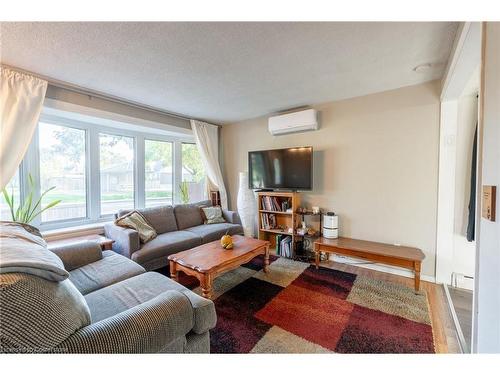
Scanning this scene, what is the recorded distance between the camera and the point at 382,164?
261cm

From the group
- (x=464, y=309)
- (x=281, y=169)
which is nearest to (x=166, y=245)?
(x=281, y=169)

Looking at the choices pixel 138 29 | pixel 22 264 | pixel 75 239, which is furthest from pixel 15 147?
pixel 22 264

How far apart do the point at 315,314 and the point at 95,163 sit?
11.0ft

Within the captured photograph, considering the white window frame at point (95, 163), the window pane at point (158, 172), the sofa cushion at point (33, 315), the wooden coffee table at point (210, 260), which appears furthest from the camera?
the window pane at point (158, 172)

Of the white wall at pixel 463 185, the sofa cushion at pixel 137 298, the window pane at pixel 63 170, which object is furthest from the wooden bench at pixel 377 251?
the window pane at pixel 63 170

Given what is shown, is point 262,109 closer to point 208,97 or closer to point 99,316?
point 208,97

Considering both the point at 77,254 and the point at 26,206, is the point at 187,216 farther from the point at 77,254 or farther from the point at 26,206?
the point at 26,206

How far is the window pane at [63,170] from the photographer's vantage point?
8.57ft

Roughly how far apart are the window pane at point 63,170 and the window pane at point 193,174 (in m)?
1.57

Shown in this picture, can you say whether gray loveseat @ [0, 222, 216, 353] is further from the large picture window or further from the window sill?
the large picture window

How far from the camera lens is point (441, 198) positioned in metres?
2.28

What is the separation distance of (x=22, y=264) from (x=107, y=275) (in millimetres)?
976

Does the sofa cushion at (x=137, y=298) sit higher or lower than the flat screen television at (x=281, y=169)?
lower

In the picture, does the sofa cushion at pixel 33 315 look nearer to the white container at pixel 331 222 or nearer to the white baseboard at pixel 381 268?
the white container at pixel 331 222
